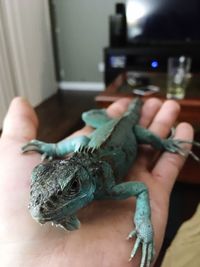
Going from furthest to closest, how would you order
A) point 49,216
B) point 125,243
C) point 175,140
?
point 175,140 < point 125,243 < point 49,216

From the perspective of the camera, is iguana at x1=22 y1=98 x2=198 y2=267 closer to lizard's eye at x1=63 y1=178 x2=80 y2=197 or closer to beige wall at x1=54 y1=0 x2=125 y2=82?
lizard's eye at x1=63 y1=178 x2=80 y2=197

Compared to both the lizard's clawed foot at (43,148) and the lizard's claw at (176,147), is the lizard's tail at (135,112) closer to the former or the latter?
the lizard's claw at (176,147)

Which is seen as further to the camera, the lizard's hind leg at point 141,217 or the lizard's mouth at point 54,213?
the lizard's hind leg at point 141,217

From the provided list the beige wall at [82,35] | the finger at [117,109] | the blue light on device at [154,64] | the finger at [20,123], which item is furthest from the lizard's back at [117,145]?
the beige wall at [82,35]

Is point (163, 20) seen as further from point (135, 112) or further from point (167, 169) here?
point (167, 169)

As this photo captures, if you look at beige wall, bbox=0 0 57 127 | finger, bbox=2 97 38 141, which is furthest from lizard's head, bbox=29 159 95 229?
beige wall, bbox=0 0 57 127

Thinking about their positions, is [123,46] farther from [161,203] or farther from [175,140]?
[161,203]

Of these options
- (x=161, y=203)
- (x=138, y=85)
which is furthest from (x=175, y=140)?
(x=138, y=85)
